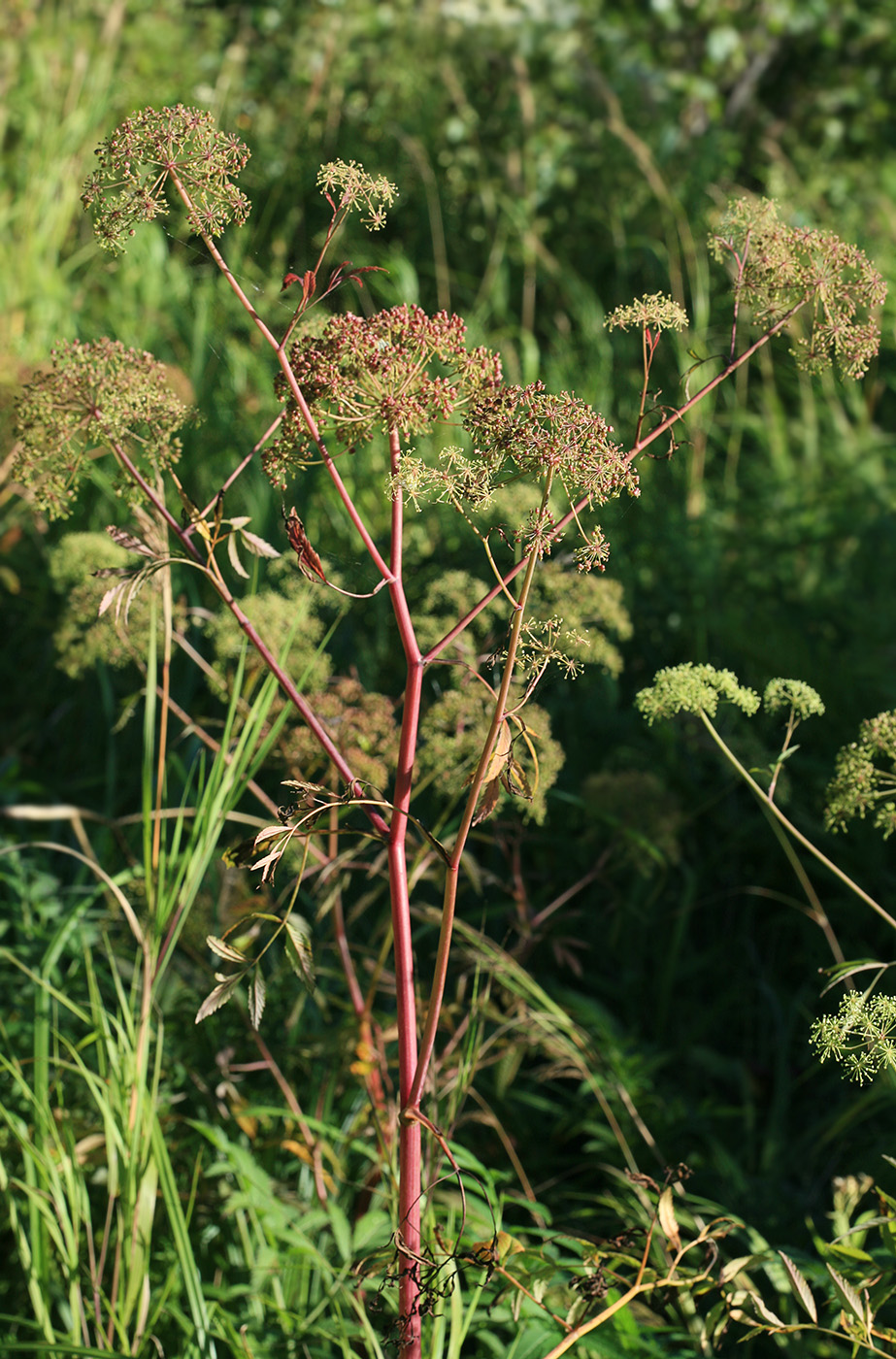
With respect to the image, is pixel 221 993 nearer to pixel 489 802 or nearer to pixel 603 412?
pixel 489 802

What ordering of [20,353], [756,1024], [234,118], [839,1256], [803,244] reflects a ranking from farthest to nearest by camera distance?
[234,118] → [20,353] → [756,1024] → [839,1256] → [803,244]

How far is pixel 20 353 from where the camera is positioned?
11.4 ft

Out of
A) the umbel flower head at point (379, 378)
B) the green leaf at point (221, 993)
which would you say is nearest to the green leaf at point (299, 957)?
the green leaf at point (221, 993)

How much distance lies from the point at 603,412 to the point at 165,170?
2.62m

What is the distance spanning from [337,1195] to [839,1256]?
803mm

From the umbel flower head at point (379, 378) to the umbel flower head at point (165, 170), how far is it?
0.44ft

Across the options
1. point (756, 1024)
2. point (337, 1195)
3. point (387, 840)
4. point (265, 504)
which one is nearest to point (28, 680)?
point (265, 504)

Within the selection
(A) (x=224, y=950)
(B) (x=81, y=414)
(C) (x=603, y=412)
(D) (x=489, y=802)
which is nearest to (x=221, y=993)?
(A) (x=224, y=950)

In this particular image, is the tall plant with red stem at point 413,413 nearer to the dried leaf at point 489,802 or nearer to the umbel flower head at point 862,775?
the dried leaf at point 489,802

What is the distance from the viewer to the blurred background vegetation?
210 cm

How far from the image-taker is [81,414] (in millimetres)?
1214

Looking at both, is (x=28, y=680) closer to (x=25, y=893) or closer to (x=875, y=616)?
(x=25, y=893)

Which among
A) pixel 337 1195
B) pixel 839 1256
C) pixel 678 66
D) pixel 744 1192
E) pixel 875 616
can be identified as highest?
pixel 678 66

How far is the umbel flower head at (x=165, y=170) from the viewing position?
3.20ft
